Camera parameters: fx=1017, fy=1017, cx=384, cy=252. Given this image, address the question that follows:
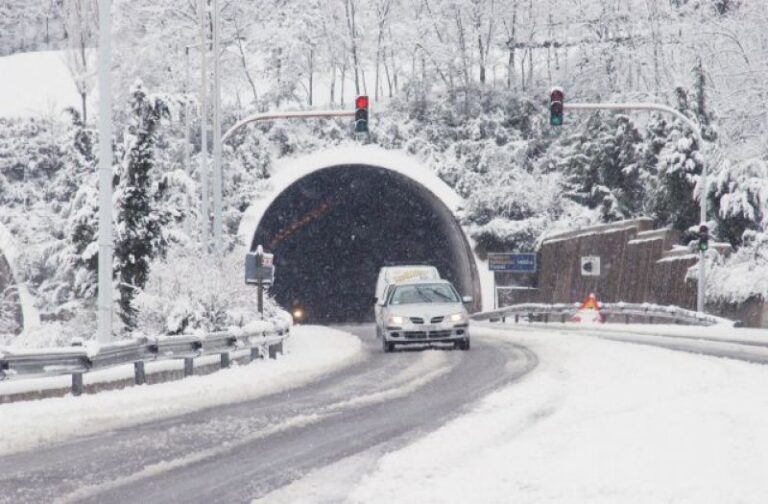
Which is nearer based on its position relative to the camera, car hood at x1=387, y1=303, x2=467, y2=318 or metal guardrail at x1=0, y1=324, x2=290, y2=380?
metal guardrail at x1=0, y1=324, x2=290, y2=380

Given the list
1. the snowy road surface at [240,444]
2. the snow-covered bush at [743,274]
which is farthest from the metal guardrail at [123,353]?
the snow-covered bush at [743,274]

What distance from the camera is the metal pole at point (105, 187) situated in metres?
14.9

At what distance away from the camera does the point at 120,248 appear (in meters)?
25.7

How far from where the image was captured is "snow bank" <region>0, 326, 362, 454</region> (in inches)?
368

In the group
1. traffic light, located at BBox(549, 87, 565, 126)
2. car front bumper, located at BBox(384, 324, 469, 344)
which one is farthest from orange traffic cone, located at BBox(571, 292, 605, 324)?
car front bumper, located at BBox(384, 324, 469, 344)

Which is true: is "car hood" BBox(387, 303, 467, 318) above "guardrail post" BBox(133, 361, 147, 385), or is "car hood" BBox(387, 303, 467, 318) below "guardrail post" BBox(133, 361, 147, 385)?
above

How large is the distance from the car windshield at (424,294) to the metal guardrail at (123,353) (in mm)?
3633

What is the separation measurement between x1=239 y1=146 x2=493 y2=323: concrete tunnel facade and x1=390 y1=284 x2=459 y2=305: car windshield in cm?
2147

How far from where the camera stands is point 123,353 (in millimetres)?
13586

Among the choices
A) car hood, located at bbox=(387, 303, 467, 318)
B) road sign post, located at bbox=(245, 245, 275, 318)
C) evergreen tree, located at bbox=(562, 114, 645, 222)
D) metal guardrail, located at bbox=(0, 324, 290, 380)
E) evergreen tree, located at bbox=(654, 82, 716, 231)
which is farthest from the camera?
evergreen tree, located at bbox=(562, 114, 645, 222)

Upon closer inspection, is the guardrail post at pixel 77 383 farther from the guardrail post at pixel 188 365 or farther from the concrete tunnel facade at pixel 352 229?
the concrete tunnel facade at pixel 352 229

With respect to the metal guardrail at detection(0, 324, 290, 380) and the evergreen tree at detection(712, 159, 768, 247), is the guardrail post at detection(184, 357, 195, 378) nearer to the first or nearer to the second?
the metal guardrail at detection(0, 324, 290, 380)

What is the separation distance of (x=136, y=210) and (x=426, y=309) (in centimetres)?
911

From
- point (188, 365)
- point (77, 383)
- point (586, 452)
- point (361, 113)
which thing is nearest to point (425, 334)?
point (188, 365)
